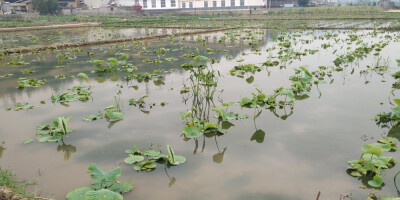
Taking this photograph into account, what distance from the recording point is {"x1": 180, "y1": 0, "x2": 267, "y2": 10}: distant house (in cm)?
5019

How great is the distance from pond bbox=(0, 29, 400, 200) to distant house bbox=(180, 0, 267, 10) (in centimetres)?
4453

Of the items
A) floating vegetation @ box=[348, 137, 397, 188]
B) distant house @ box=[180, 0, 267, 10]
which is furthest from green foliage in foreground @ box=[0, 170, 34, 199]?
distant house @ box=[180, 0, 267, 10]

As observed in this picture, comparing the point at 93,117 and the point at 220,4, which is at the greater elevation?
the point at 220,4

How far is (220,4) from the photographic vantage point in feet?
176

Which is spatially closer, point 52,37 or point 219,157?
point 219,157

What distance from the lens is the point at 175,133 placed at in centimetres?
452

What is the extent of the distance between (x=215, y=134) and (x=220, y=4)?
2060 inches

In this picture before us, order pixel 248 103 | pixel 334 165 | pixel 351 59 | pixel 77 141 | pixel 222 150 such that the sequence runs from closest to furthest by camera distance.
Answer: pixel 334 165 → pixel 222 150 → pixel 77 141 → pixel 248 103 → pixel 351 59

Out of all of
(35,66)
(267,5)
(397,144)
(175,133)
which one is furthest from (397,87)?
(267,5)

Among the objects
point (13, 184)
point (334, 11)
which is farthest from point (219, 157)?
point (334, 11)

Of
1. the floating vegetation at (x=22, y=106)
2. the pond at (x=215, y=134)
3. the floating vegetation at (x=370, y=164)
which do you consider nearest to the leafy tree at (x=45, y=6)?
the pond at (x=215, y=134)

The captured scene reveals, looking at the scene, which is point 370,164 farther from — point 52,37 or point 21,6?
point 21,6

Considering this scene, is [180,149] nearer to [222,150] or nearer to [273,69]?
[222,150]

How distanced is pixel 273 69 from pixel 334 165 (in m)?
5.52
